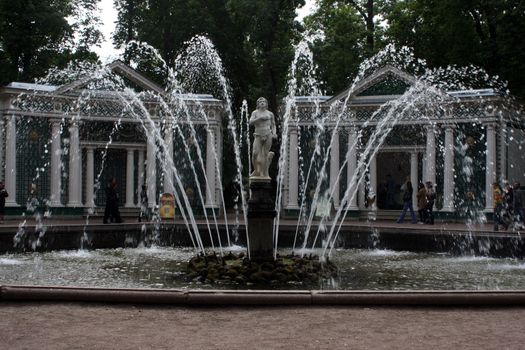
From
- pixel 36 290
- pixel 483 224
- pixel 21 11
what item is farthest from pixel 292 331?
pixel 21 11

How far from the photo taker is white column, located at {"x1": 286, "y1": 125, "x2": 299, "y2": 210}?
3086cm

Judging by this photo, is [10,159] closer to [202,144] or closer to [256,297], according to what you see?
[202,144]

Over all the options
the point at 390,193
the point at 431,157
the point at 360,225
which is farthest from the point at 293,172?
the point at 360,225

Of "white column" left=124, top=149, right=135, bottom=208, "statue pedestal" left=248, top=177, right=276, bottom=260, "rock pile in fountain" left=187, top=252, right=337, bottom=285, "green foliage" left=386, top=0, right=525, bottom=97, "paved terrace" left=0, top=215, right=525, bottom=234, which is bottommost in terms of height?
"rock pile in fountain" left=187, top=252, right=337, bottom=285

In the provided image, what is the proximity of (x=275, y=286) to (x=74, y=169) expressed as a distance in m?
19.7

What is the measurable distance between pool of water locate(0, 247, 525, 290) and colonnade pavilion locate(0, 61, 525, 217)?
10.3 m

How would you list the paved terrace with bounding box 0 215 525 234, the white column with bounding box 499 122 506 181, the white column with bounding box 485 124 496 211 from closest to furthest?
the paved terrace with bounding box 0 215 525 234
the white column with bounding box 485 124 496 211
the white column with bounding box 499 122 506 181

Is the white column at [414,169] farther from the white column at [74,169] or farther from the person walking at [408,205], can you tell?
the white column at [74,169]

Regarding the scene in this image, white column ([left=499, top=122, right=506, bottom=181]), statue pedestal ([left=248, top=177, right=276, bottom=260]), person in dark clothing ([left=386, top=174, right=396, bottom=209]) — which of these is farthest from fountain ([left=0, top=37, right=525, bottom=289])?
statue pedestal ([left=248, top=177, right=276, bottom=260])

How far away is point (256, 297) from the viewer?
8.62 m

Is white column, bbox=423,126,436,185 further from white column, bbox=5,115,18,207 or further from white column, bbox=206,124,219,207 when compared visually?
white column, bbox=5,115,18,207

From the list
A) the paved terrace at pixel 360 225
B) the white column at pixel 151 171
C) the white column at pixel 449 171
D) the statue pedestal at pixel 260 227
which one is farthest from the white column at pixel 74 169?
the statue pedestal at pixel 260 227

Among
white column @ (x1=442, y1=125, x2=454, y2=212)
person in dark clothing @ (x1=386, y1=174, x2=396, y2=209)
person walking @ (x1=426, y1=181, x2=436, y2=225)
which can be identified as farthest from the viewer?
person in dark clothing @ (x1=386, y1=174, x2=396, y2=209)

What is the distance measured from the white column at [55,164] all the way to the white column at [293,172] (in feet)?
31.9
